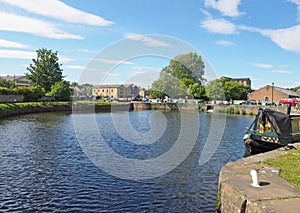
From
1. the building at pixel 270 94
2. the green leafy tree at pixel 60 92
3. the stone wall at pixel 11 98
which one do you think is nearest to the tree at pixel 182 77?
the building at pixel 270 94

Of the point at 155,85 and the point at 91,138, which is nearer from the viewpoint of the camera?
the point at 91,138

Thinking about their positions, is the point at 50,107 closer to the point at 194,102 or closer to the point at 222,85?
the point at 194,102

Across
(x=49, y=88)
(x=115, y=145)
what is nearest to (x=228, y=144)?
(x=115, y=145)

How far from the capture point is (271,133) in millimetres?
18953

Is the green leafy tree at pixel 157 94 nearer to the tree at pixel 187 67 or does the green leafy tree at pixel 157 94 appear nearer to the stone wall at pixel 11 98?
the tree at pixel 187 67

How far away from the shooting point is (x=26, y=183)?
12211 mm

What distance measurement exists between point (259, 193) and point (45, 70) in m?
77.7

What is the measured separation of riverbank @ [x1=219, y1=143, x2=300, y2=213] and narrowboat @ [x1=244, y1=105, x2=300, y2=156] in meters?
9.09

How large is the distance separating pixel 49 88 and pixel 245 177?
74862mm

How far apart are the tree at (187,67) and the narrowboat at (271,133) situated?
72.8 m

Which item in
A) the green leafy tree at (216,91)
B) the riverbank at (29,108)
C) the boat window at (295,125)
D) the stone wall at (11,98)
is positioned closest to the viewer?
the boat window at (295,125)

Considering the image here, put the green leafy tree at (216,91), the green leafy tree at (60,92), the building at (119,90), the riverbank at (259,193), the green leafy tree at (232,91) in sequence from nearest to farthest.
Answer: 1. the riverbank at (259,193)
2. the green leafy tree at (60,92)
3. the green leafy tree at (216,91)
4. the green leafy tree at (232,91)
5. the building at (119,90)

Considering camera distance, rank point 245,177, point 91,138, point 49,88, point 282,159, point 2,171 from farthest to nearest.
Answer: point 49,88
point 91,138
point 2,171
point 282,159
point 245,177

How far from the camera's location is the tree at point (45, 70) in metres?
75.6
